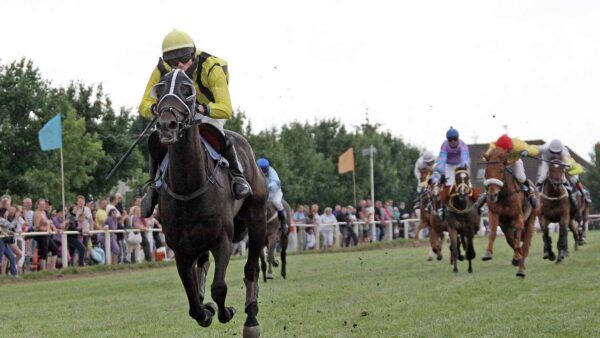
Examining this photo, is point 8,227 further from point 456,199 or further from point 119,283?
point 456,199

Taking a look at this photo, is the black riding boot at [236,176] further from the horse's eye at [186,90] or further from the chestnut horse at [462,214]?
the chestnut horse at [462,214]

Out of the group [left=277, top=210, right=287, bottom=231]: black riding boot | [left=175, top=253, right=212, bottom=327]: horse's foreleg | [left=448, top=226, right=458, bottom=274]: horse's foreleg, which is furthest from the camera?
[left=277, top=210, right=287, bottom=231]: black riding boot

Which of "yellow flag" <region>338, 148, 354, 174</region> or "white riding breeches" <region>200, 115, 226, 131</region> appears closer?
"white riding breeches" <region>200, 115, 226, 131</region>

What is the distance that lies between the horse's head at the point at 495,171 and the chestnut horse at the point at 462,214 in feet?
2.66

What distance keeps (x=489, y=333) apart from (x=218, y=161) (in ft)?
10.8

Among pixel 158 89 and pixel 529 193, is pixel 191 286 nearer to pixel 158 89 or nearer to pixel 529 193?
pixel 158 89

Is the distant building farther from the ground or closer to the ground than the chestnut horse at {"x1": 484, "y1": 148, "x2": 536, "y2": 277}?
farther from the ground

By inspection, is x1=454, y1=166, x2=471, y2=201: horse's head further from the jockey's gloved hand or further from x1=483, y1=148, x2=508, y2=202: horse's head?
the jockey's gloved hand

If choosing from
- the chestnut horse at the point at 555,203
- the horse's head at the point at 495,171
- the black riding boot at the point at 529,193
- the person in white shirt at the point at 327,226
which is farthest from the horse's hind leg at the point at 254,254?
the person in white shirt at the point at 327,226

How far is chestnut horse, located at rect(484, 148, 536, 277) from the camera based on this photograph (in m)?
18.8

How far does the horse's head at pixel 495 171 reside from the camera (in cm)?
1869

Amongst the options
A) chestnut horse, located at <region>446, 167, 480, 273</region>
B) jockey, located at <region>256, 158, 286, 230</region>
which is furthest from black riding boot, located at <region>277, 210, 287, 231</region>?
chestnut horse, located at <region>446, 167, 480, 273</region>

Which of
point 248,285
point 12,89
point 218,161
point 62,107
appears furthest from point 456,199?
point 62,107

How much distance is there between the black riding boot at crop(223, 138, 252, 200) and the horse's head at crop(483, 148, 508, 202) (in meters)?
10.1
